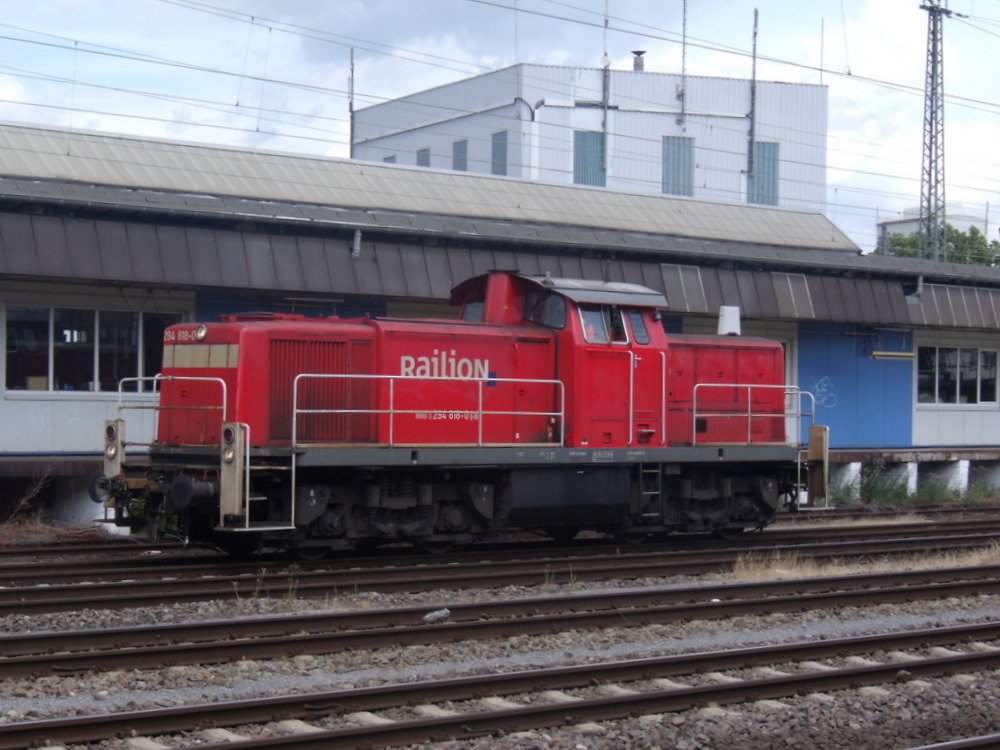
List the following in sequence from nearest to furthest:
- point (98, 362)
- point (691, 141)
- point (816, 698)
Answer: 1. point (816, 698)
2. point (98, 362)
3. point (691, 141)

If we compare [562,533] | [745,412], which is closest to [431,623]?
[562,533]

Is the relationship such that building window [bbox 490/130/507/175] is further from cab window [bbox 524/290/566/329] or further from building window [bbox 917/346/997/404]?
cab window [bbox 524/290/566/329]

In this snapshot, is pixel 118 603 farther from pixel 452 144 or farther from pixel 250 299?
pixel 452 144

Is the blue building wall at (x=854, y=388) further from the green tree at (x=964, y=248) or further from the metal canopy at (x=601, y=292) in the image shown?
the green tree at (x=964, y=248)

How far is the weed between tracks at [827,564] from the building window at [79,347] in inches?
404

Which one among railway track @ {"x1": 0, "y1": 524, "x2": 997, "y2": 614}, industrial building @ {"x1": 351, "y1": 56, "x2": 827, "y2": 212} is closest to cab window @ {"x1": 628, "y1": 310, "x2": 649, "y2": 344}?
railway track @ {"x1": 0, "y1": 524, "x2": 997, "y2": 614}

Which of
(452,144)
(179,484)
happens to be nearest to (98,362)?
(179,484)

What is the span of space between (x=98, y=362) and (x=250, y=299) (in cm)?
262

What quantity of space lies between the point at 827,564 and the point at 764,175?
4928cm

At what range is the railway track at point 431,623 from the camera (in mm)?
8891

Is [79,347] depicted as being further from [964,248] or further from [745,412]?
[964,248]

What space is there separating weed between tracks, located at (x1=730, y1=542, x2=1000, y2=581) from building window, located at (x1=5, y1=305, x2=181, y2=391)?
10.3 meters

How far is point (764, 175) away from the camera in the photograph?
62.0 meters

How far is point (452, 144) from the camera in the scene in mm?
60969
